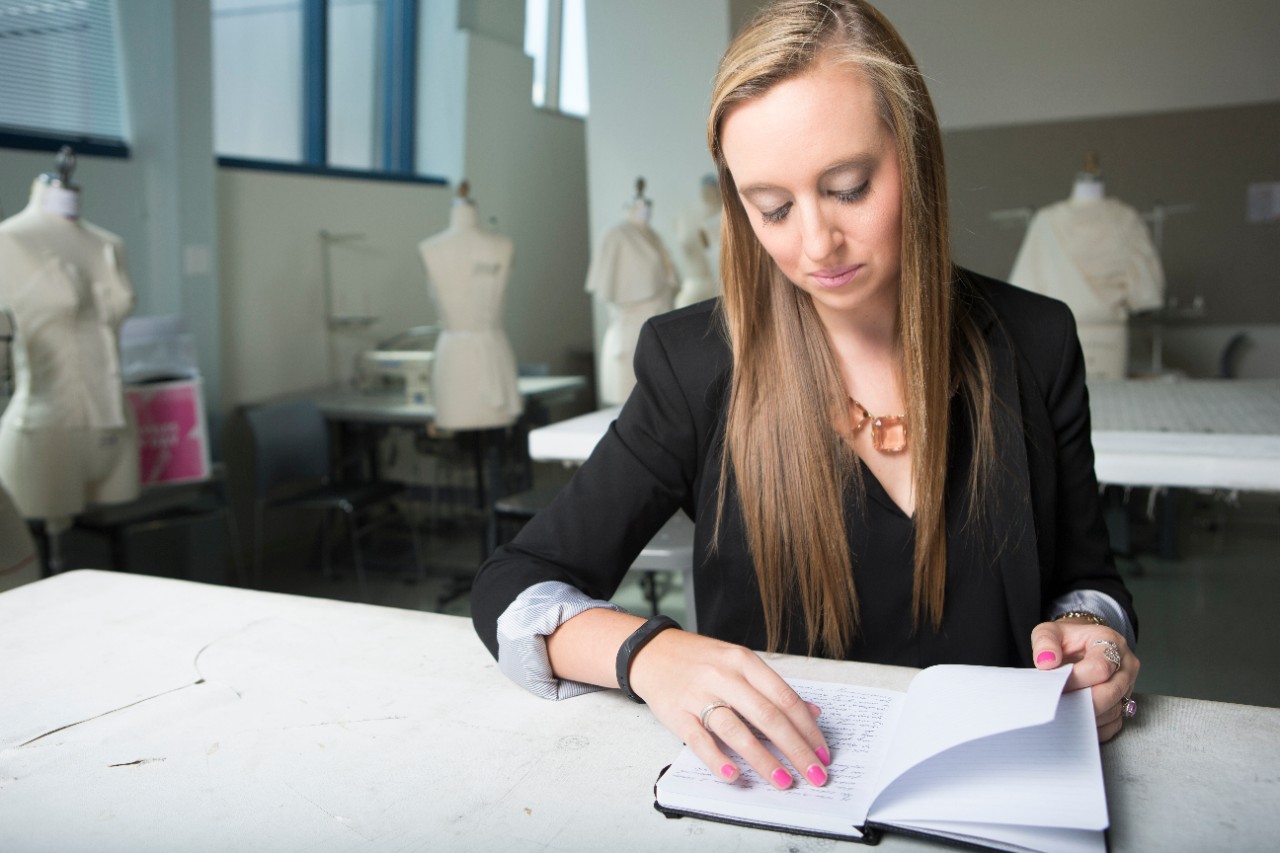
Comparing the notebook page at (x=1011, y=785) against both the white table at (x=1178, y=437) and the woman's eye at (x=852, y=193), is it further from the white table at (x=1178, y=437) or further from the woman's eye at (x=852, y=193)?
the white table at (x=1178, y=437)

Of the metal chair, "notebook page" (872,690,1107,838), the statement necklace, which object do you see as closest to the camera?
"notebook page" (872,690,1107,838)

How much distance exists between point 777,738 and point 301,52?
5891mm

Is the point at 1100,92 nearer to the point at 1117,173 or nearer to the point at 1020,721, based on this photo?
the point at 1117,173

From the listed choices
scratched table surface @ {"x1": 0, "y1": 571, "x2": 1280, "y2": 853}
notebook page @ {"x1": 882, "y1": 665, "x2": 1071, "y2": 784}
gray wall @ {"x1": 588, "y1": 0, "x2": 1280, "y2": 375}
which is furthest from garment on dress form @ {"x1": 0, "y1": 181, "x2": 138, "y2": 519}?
notebook page @ {"x1": 882, "y1": 665, "x2": 1071, "y2": 784}

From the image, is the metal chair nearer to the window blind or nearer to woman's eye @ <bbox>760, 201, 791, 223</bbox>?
the window blind

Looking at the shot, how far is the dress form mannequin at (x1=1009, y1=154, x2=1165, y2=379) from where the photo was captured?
13.6ft

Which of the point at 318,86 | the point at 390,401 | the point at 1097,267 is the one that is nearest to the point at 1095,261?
the point at 1097,267

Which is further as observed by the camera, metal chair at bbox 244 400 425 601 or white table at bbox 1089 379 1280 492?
metal chair at bbox 244 400 425 601

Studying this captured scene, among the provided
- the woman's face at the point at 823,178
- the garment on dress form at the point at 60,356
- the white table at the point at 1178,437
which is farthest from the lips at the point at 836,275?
the garment on dress form at the point at 60,356

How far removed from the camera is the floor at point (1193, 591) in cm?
322

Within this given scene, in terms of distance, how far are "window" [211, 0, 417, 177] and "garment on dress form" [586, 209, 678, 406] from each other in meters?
2.18

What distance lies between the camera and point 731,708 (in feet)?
2.79

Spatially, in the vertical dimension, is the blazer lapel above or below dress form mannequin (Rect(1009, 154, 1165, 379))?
below

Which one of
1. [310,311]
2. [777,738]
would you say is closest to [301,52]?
[310,311]
